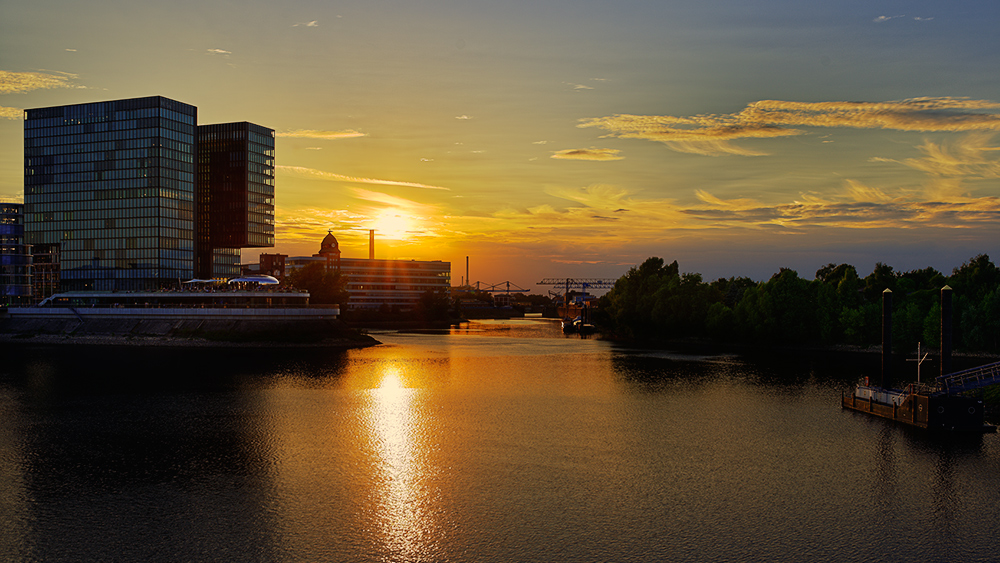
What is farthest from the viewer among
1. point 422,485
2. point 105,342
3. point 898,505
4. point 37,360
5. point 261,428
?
point 105,342

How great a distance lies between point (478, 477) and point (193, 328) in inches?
4362

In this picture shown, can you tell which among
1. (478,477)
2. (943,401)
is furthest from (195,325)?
(943,401)

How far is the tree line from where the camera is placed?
116 metres

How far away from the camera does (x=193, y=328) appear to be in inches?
5187

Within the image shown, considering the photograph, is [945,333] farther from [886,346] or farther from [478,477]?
[478,477]

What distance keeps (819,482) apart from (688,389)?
36.3 meters

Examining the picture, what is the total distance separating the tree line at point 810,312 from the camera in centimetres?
11599

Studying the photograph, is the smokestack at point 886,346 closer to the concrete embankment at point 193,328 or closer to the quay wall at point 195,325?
the concrete embankment at point 193,328

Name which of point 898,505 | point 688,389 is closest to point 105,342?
point 688,389

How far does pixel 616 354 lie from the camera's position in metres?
122

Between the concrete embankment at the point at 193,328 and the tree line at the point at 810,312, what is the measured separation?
230 feet

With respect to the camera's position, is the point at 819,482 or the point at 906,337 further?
the point at 906,337

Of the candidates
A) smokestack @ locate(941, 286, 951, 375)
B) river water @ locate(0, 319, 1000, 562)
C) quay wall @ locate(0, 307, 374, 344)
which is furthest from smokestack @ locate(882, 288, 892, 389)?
quay wall @ locate(0, 307, 374, 344)

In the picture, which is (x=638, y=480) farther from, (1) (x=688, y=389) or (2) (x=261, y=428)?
(1) (x=688, y=389)
